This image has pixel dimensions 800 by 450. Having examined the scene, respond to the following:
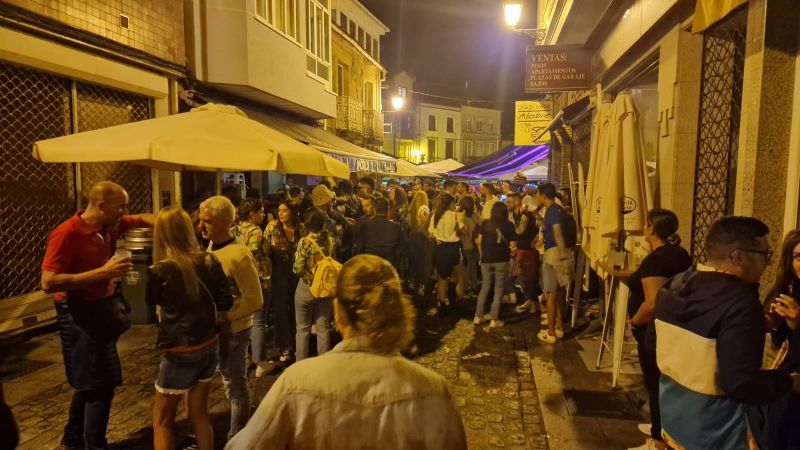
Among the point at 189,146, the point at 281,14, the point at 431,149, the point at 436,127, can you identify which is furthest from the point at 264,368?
the point at 436,127

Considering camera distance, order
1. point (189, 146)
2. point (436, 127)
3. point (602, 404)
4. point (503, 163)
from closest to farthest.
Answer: point (189, 146) < point (602, 404) < point (503, 163) < point (436, 127)

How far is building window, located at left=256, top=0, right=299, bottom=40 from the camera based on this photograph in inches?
442

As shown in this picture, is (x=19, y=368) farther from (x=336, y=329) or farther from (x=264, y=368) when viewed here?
(x=336, y=329)

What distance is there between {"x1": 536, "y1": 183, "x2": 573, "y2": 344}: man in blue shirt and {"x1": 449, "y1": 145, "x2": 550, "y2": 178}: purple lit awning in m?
9.02

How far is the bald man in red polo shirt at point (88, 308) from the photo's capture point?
3.57m

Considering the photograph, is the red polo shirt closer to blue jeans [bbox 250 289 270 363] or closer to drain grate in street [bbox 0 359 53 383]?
blue jeans [bbox 250 289 270 363]

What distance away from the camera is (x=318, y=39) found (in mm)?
15148

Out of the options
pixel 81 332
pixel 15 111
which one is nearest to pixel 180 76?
pixel 15 111

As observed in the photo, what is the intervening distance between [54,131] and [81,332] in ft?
16.3

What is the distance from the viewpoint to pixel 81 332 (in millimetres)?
3676

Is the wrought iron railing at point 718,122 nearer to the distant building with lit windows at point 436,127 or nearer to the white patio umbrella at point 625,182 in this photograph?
the white patio umbrella at point 625,182

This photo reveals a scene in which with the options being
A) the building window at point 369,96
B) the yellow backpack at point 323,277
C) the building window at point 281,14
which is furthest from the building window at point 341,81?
the yellow backpack at point 323,277

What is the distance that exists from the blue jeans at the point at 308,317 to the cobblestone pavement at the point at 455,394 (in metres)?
0.55

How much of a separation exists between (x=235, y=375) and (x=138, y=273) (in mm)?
4090
